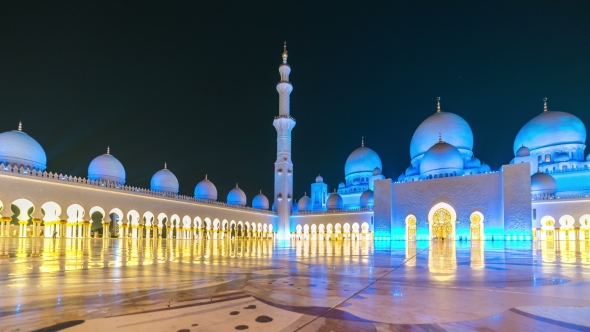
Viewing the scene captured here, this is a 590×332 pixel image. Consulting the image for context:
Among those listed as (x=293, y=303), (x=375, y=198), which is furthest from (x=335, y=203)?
(x=293, y=303)

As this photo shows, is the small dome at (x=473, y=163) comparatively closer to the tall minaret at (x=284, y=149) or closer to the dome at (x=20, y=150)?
the tall minaret at (x=284, y=149)

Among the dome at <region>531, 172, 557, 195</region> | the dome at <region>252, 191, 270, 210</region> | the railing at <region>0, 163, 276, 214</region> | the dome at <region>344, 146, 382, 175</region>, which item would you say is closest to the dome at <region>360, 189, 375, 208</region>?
the dome at <region>344, 146, 382, 175</region>

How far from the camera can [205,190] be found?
91.0 feet

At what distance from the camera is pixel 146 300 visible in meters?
2.23

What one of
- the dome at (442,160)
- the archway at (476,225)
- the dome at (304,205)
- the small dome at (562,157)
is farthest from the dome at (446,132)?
the dome at (304,205)

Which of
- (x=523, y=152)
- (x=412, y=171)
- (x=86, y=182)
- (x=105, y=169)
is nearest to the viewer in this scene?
(x=86, y=182)

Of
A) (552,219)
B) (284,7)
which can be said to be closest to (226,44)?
(284,7)

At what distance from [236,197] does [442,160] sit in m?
16.5

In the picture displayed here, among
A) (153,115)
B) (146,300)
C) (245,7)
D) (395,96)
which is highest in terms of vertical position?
(245,7)

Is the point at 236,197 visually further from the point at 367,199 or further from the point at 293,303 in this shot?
the point at 293,303

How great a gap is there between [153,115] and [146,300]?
2236 cm

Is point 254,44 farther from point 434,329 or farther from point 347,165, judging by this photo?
point 434,329

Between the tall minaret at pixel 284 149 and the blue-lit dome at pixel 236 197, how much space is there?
3.03m

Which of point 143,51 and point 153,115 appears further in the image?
point 153,115
